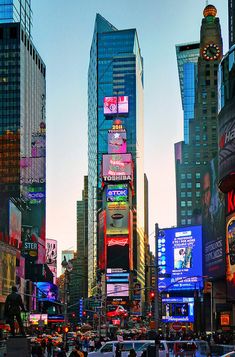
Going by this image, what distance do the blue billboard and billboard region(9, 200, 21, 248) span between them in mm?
29733

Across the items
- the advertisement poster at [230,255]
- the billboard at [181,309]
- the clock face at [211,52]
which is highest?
the clock face at [211,52]

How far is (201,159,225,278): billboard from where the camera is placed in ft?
300

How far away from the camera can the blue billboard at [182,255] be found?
119438 mm

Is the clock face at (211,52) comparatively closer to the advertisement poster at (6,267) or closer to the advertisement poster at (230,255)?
the advertisement poster at (6,267)

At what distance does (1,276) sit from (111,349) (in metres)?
74.5

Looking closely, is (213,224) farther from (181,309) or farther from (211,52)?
(211,52)

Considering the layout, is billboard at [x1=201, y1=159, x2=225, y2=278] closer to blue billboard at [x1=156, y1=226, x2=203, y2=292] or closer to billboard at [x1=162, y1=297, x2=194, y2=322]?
blue billboard at [x1=156, y1=226, x2=203, y2=292]

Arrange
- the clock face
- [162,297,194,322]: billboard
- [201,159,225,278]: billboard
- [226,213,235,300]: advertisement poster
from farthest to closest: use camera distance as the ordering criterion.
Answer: the clock face < [162,297,194,322]: billboard < [201,159,225,278]: billboard < [226,213,235,300]: advertisement poster

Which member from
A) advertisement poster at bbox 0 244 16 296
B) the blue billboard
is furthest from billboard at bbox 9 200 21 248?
A: the blue billboard

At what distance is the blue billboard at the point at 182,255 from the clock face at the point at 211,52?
83.7 meters

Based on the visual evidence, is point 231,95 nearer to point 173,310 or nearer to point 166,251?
point 166,251

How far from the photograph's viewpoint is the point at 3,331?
111m

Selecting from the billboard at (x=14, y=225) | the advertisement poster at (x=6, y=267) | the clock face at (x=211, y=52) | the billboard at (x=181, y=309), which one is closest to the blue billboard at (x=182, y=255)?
the billboard at (x=181, y=309)

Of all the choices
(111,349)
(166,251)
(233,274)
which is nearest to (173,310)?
(166,251)
